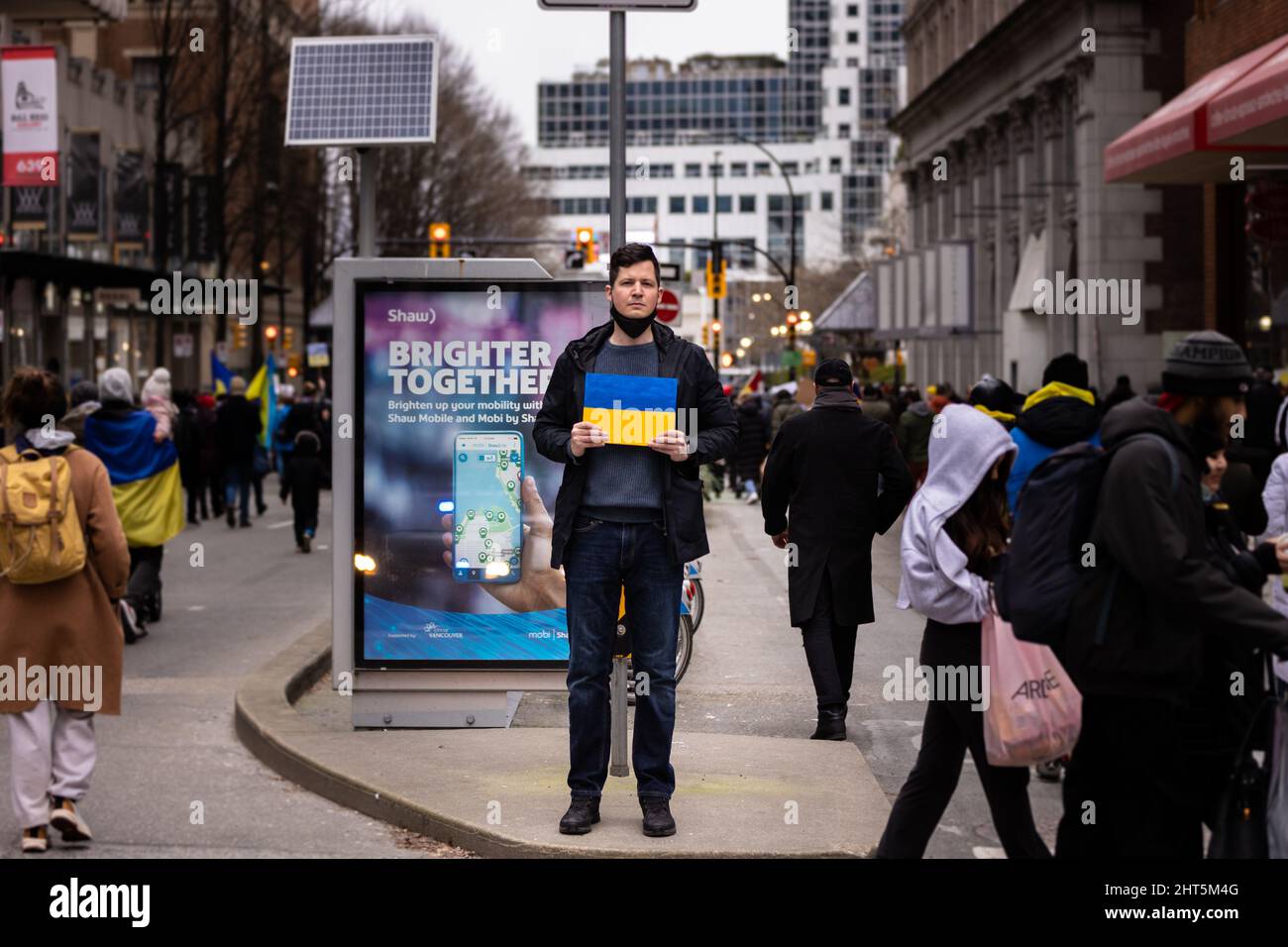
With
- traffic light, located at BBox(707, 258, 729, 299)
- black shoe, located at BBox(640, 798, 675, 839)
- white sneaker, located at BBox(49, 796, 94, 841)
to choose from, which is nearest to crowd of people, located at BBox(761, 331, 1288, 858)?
black shoe, located at BBox(640, 798, 675, 839)

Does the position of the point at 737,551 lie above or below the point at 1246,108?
below

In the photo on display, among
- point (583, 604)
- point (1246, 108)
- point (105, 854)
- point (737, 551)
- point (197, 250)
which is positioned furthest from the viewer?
point (197, 250)

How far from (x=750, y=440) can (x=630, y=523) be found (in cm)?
2362

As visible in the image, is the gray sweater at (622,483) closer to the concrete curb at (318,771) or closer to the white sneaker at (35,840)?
the concrete curb at (318,771)

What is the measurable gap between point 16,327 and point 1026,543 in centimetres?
3858

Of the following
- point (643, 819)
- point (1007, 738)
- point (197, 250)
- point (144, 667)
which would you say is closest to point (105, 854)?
point (643, 819)

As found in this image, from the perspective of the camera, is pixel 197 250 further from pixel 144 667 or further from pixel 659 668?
pixel 659 668

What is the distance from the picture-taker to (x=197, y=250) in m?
44.6

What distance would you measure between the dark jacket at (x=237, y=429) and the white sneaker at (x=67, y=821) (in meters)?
18.0

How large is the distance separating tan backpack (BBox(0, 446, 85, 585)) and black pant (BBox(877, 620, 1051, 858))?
3519mm

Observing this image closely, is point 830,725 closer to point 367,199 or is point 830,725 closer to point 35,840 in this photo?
point 35,840

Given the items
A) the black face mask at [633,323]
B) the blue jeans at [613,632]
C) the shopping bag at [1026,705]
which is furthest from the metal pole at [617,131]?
the shopping bag at [1026,705]

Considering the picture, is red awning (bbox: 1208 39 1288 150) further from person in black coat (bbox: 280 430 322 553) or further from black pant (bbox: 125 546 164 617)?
black pant (bbox: 125 546 164 617)
